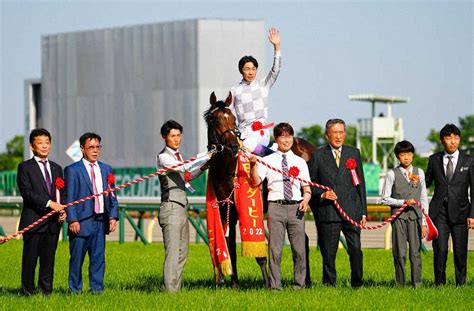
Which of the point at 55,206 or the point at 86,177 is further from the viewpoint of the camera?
the point at 86,177

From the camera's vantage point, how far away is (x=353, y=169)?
12.4 meters

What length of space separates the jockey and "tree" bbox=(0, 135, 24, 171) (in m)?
70.6

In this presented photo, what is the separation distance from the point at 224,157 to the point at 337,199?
1.55m

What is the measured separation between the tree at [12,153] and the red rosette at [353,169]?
233 ft

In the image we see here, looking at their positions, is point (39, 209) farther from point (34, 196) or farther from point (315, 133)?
point (315, 133)

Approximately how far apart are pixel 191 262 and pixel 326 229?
4.45 m

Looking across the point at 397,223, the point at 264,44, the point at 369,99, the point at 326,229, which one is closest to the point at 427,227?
the point at 397,223

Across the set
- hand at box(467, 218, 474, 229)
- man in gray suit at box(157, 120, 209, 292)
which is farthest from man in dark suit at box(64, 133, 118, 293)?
hand at box(467, 218, 474, 229)

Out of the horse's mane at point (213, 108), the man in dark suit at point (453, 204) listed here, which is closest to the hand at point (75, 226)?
the horse's mane at point (213, 108)

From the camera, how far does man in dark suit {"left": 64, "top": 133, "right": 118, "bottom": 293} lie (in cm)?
1198

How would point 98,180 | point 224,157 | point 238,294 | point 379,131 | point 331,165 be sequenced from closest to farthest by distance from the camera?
point 238,294 < point 224,157 < point 98,180 < point 331,165 < point 379,131

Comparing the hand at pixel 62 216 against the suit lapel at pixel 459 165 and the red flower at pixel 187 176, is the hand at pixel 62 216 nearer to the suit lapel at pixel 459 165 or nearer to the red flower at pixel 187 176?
the red flower at pixel 187 176

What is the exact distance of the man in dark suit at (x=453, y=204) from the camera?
41.5ft

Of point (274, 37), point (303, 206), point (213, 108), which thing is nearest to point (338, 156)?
point (303, 206)
